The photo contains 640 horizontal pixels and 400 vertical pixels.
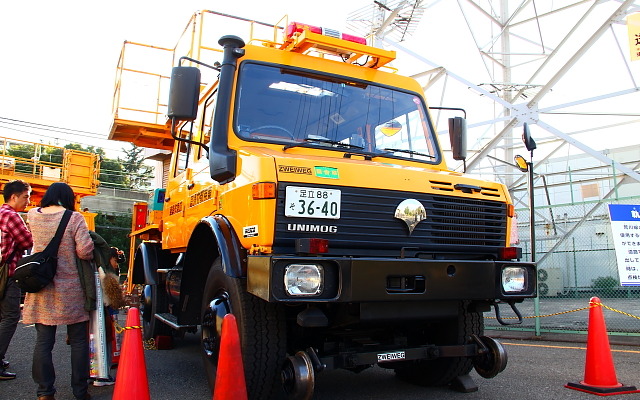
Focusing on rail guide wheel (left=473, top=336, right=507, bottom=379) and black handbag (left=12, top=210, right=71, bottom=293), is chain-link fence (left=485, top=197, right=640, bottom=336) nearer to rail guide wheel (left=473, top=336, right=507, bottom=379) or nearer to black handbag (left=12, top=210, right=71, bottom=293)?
rail guide wheel (left=473, top=336, right=507, bottom=379)

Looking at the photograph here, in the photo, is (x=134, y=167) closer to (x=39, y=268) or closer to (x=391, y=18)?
(x=391, y=18)

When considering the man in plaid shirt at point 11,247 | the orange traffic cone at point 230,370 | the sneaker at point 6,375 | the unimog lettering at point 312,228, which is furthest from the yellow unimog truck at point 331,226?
the sneaker at point 6,375

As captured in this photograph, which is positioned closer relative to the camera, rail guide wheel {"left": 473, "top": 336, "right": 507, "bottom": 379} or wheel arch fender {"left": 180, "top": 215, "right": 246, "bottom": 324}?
rail guide wheel {"left": 473, "top": 336, "right": 507, "bottom": 379}

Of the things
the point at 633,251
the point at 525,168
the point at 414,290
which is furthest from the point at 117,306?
the point at 633,251

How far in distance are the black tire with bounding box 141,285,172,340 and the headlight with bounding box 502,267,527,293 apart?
12.6 ft

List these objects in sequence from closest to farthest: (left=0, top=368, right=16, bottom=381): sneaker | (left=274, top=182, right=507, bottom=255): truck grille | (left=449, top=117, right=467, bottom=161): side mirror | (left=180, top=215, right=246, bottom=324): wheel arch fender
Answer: (left=274, top=182, right=507, bottom=255): truck grille < (left=180, top=215, right=246, bottom=324): wheel arch fender < (left=0, top=368, right=16, bottom=381): sneaker < (left=449, top=117, right=467, bottom=161): side mirror

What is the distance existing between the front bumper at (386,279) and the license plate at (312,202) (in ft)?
1.28

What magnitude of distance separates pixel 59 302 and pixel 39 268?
0.33 m

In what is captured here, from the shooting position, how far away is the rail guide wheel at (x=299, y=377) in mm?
3408

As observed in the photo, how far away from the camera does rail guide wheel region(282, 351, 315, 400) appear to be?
11.2ft

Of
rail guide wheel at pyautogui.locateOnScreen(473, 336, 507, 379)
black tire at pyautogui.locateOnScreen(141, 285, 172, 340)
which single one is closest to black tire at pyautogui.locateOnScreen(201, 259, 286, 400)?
rail guide wheel at pyautogui.locateOnScreen(473, 336, 507, 379)

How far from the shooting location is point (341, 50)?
16.4 feet

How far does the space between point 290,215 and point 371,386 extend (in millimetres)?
2166

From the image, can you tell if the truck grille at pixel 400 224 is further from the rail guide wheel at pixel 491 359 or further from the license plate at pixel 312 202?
the rail guide wheel at pixel 491 359
